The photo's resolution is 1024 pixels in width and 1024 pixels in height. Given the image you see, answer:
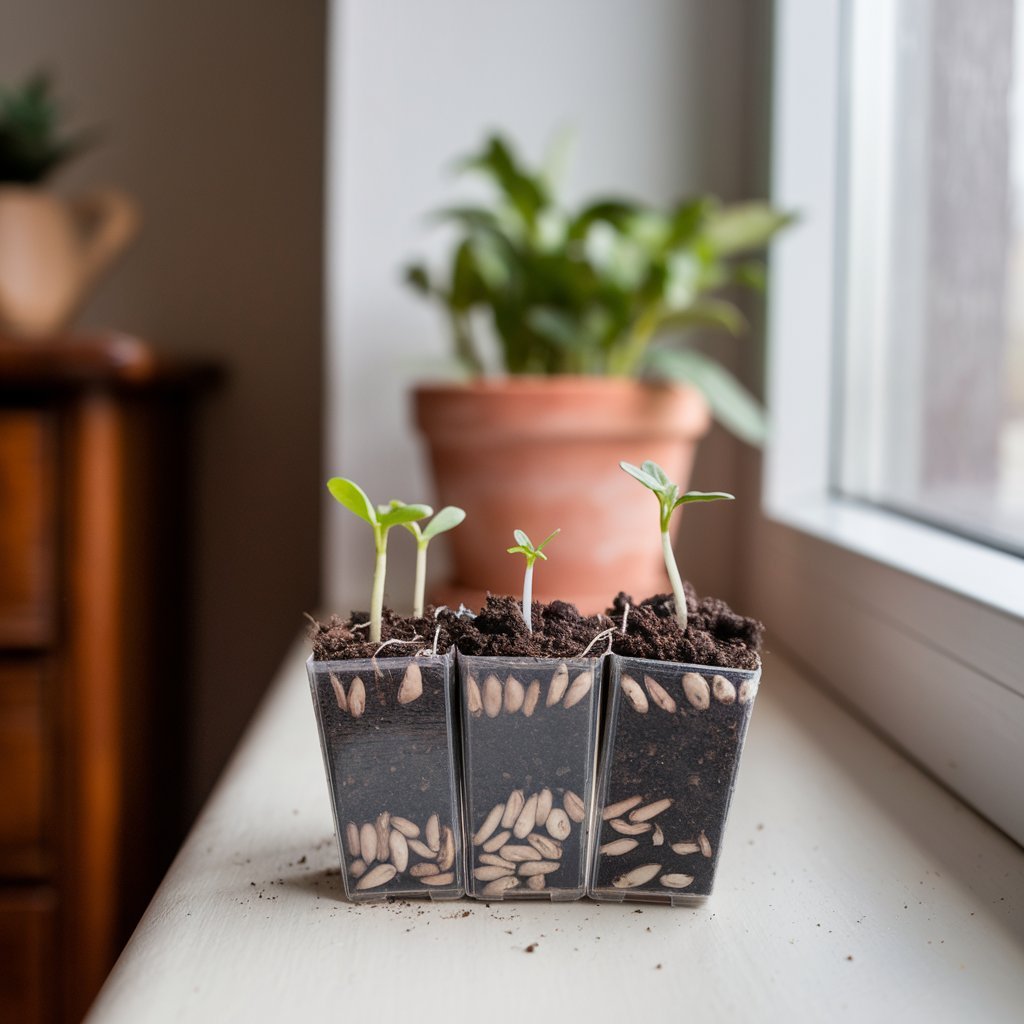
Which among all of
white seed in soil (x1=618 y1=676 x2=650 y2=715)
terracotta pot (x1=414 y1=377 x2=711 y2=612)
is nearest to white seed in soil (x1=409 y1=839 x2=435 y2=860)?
white seed in soil (x1=618 y1=676 x2=650 y2=715)

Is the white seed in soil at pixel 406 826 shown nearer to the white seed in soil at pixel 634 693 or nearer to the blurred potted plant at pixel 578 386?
the white seed in soil at pixel 634 693

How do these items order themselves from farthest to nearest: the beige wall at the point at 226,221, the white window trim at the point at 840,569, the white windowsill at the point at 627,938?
the beige wall at the point at 226,221
the white window trim at the point at 840,569
the white windowsill at the point at 627,938

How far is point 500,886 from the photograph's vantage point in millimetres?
436

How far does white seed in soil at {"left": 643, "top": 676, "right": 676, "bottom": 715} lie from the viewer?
0.42 m

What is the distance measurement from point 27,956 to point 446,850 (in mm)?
744

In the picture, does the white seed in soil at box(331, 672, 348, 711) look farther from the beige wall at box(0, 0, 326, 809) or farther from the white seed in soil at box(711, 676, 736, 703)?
the beige wall at box(0, 0, 326, 809)

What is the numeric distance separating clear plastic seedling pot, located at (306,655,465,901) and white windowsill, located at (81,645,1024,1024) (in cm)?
1

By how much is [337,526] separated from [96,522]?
9.1 inches

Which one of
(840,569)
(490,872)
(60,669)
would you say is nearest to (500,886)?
(490,872)

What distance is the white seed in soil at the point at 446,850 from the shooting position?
0.43 meters

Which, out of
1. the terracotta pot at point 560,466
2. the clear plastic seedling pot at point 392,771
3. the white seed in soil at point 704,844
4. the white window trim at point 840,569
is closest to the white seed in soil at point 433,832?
the clear plastic seedling pot at point 392,771

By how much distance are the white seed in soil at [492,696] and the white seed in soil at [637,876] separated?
9 centimetres

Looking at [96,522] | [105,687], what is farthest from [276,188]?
[105,687]

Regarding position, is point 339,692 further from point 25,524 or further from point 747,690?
point 25,524
